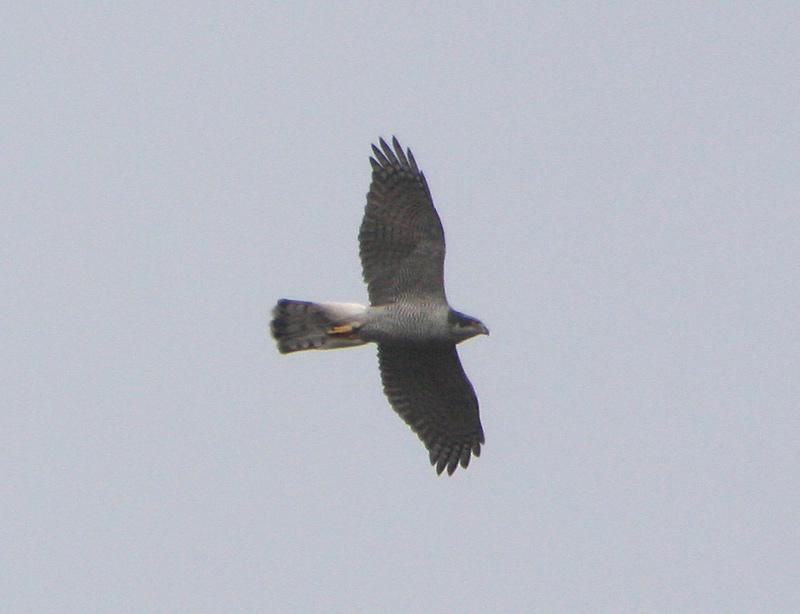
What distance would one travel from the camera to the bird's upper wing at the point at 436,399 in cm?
1683

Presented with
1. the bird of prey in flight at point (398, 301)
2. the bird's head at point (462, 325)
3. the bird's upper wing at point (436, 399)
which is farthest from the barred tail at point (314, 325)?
the bird's head at point (462, 325)

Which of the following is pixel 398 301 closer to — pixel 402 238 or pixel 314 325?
pixel 402 238

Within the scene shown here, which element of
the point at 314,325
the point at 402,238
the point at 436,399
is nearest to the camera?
the point at 402,238

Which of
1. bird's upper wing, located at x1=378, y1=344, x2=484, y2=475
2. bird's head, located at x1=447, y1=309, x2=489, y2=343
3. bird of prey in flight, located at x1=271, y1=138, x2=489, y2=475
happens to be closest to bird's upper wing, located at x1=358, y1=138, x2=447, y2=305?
bird of prey in flight, located at x1=271, y1=138, x2=489, y2=475

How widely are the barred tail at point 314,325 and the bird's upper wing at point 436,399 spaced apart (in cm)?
59

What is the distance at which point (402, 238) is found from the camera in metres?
16.1

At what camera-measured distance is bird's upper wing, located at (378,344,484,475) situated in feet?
55.2

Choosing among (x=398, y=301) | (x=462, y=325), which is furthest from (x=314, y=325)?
(x=462, y=325)

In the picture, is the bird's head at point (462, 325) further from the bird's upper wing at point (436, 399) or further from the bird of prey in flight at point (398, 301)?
the bird's upper wing at point (436, 399)

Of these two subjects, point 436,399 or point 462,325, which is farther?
point 436,399

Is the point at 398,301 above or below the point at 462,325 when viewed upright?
above

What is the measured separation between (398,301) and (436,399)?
1388 millimetres

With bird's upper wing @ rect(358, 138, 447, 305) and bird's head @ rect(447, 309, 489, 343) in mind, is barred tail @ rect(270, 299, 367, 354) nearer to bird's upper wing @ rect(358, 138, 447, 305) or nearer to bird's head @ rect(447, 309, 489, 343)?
bird's upper wing @ rect(358, 138, 447, 305)

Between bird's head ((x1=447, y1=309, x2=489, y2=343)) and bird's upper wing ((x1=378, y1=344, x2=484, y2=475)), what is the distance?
0.48m
